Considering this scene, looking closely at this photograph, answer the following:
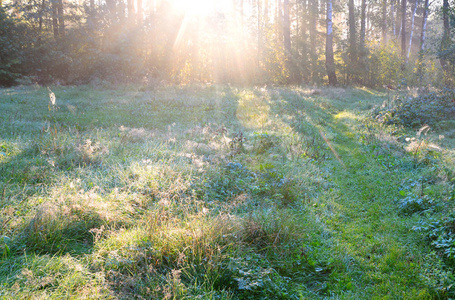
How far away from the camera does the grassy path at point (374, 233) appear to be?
3289 millimetres

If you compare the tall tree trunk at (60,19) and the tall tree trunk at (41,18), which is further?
the tall tree trunk at (60,19)

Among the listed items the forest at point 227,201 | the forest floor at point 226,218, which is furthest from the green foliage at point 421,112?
the forest floor at point 226,218

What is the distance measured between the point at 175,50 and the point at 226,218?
22.8m

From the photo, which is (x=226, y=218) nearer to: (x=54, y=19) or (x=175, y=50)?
(x=175, y=50)

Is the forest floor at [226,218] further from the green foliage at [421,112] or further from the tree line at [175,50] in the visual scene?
the tree line at [175,50]

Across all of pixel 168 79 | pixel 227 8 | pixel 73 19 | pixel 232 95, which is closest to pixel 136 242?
pixel 232 95

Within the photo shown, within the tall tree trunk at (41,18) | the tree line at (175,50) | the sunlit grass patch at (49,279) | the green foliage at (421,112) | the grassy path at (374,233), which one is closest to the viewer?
the sunlit grass patch at (49,279)

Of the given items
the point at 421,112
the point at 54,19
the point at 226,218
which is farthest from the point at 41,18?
the point at 226,218

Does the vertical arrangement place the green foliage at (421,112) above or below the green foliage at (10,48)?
below

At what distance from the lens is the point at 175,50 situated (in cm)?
2458

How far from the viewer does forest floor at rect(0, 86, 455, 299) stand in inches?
123

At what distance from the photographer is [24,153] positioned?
21.9 ft

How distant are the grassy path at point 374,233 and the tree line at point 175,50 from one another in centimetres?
1576

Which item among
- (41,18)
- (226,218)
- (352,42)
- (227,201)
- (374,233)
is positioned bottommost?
(374,233)
